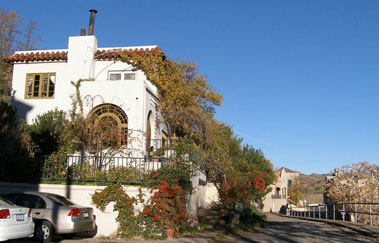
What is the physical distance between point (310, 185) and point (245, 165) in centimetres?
7471

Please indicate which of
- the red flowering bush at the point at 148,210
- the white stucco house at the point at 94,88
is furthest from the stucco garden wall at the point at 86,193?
the white stucco house at the point at 94,88

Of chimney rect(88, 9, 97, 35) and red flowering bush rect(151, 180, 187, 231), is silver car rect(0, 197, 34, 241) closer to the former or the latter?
red flowering bush rect(151, 180, 187, 231)

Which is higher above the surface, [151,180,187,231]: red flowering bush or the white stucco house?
the white stucco house

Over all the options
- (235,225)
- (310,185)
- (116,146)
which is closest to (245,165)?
(235,225)

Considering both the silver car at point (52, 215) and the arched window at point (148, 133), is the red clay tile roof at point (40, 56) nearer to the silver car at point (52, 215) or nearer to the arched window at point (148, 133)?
the arched window at point (148, 133)

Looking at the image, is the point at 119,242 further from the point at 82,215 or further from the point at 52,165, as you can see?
the point at 52,165

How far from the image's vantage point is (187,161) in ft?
49.4

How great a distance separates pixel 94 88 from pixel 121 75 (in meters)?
2.55

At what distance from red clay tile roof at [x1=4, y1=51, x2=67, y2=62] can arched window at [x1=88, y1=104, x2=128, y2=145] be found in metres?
4.26

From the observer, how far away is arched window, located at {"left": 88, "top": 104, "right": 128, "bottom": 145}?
681 inches

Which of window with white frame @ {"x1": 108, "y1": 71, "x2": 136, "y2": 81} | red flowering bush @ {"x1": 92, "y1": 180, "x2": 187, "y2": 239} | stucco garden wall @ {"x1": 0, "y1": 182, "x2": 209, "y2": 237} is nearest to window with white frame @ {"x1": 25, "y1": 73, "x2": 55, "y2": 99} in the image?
window with white frame @ {"x1": 108, "y1": 71, "x2": 136, "y2": 81}

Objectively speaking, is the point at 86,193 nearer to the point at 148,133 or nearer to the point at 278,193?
the point at 148,133

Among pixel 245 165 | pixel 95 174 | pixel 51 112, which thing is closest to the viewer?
pixel 95 174

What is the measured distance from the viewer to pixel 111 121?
713 inches
